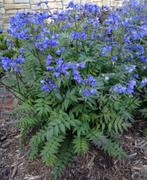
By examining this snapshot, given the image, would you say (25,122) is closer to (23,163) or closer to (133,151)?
(23,163)

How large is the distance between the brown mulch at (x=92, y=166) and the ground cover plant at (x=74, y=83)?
109 mm

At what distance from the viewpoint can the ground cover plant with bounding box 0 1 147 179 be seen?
107 inches

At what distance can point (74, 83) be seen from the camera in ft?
9.68

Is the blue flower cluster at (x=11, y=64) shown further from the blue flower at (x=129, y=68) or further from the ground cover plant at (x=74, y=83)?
the blue flower at (x=129, y=68)

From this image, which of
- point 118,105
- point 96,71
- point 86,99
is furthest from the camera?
point 96,71

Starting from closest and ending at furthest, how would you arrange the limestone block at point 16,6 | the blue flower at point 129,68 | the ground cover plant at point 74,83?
1. the ground cover plant at point 74,83
2. the blue flower at point 129,68
3. the limestone block at point 16,6

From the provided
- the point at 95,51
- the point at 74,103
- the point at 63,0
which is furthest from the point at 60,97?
the point at 63,0

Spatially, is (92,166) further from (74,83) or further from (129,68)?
(129,68)

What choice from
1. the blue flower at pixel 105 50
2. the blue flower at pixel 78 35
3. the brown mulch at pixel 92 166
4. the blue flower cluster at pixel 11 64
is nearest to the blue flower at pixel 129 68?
the blue flower at pixel 105 50

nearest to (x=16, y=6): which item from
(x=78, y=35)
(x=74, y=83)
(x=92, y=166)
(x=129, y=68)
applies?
(x=78, y=35)

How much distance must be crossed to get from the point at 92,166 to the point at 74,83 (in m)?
0.76

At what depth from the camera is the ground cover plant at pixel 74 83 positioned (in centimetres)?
272

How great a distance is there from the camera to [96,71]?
304 centimetres

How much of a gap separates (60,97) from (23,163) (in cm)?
79
